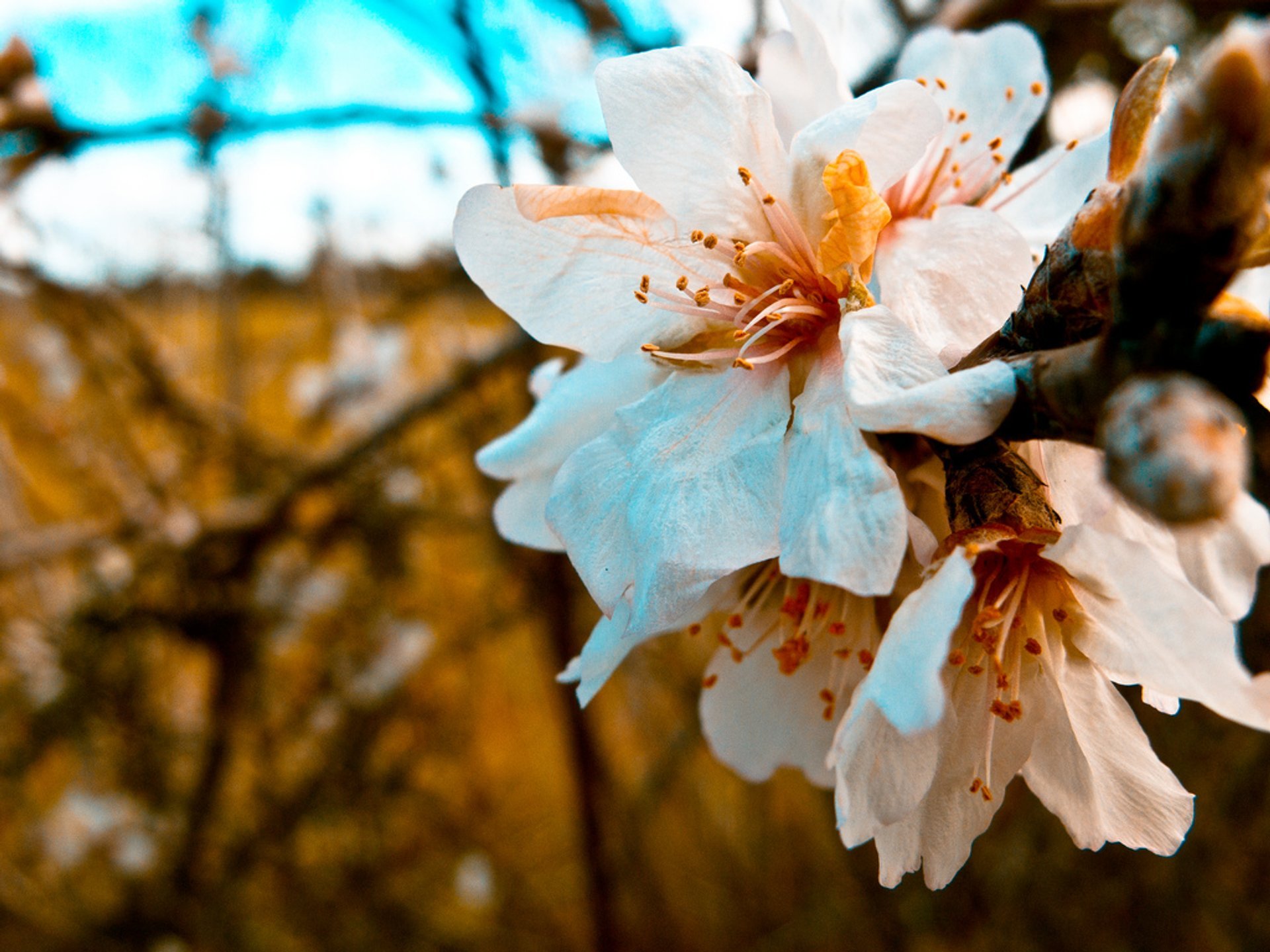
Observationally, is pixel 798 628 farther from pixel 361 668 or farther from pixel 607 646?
pixel 361 668

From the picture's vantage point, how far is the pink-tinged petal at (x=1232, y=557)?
42 cm

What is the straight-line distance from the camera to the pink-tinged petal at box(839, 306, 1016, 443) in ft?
1.22

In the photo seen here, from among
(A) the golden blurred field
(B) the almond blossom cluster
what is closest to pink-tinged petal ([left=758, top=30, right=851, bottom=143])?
(B) the almond blossom cluster

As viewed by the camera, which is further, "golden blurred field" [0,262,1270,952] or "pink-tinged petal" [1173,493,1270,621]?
"golden blurred field" [0,262,1270,952]

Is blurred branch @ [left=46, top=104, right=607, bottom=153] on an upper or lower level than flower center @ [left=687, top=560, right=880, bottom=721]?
upper

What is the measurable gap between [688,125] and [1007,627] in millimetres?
320

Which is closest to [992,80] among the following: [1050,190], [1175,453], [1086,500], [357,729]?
[1050,190]

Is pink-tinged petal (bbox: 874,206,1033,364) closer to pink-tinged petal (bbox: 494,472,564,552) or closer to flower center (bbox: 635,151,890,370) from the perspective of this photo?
flower center (bbox: 635,151,890,370)

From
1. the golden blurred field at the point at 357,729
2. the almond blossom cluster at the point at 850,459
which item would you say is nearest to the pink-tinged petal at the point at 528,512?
the almond blossom cluster at the point at 850,459

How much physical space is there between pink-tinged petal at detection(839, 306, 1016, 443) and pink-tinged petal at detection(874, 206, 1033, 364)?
0.05m

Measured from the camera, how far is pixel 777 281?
0.55 metres

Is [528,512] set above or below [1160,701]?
above

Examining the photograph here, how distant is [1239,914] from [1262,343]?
6.40 feet

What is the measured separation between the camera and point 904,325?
16.8 inches
